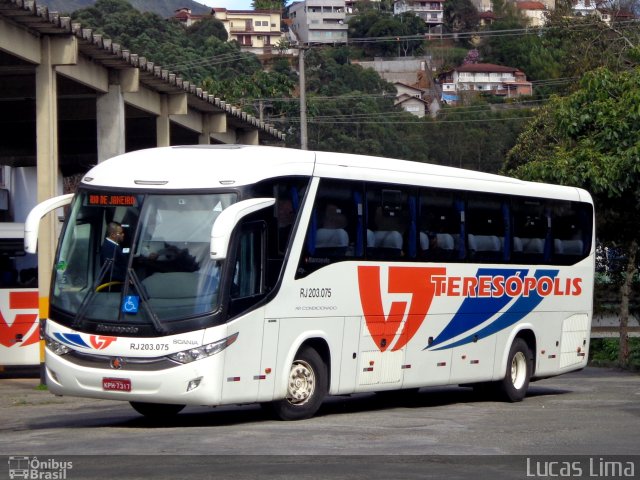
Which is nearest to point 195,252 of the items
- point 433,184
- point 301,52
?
point 433,184

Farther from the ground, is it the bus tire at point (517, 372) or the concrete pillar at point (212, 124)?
the concrete pillar at point (212, 124)

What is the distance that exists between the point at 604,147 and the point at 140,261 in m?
13.1

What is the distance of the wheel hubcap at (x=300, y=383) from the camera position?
14484 mm

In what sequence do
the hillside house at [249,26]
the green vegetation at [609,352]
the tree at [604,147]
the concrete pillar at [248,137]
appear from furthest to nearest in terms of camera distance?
the hillside house at [249,26] → the concrete pillar at [248,137] → the green vegetation at [609,352] → the tree at [604,147]

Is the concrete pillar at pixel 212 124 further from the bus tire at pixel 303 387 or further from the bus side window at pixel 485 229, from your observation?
the bus tire at pixel 303 387

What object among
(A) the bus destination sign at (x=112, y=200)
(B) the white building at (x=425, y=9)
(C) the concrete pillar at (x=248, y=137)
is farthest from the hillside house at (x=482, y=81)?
(A) the bus destination sign at (x=112, y=200)

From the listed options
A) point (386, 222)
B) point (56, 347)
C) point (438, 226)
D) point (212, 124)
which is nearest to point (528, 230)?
point (438, 226)

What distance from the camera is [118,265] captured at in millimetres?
13477

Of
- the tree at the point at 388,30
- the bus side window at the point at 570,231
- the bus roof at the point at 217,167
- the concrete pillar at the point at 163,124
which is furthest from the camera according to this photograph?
the tree at the point at 388,30

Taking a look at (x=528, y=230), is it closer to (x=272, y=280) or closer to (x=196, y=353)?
(x=272, y=280)

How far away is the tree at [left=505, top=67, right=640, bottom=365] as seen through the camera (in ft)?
76.5

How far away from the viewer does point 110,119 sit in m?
23.9

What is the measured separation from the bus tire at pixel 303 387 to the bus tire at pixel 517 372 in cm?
466

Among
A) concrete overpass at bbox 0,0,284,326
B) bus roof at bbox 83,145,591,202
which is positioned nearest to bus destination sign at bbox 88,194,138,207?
bus roof at bbox 83,145,591,202
